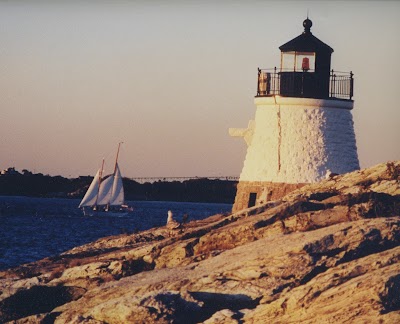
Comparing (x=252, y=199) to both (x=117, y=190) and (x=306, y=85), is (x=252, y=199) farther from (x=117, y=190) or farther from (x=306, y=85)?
(x=117, y=190)

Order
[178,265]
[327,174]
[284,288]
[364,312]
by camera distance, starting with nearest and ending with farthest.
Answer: [364,312] < [284,288] < [178,265] < [327,174]

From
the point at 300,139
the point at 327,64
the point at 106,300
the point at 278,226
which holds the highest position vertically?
the point at 327,64

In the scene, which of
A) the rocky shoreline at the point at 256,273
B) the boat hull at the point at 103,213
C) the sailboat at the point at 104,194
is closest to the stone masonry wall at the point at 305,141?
the rocky shoreline at the point at 256,273

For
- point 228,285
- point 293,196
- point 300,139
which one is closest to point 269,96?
point 300,139

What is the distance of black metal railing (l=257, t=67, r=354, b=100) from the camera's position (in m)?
30.2

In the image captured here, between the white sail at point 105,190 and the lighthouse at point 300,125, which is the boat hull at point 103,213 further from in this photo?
the lighthouse at point 300,125

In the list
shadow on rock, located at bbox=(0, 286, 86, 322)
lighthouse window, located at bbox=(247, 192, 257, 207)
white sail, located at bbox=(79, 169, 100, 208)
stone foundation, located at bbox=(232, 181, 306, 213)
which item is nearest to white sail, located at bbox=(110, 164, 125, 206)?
white sail, located at bbox=(79, 169, 100, 208)

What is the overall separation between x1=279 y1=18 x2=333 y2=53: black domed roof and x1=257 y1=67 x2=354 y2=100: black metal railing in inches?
25.1

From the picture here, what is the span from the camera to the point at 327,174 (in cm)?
2850

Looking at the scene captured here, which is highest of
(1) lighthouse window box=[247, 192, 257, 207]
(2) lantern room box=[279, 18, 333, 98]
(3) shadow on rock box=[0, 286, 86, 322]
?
(2) lantern room box=[279, 18, 333, 98]

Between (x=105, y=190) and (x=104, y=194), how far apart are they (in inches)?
26.5

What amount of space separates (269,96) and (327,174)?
326 cm

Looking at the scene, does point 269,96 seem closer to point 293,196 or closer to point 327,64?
point 327,64

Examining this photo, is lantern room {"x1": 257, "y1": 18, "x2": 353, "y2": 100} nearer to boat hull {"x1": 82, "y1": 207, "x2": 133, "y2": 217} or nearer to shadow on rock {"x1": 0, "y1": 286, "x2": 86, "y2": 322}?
shadow on rock {"x1": 0, "y1": 286, "x2": 86, "y2": 322}
